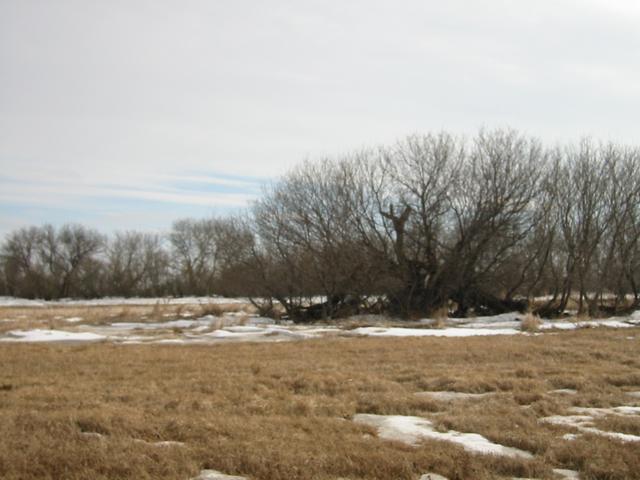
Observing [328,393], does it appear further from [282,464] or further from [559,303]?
[559,303]

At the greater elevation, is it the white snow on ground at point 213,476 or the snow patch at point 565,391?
the white snow on ground at point 213,476

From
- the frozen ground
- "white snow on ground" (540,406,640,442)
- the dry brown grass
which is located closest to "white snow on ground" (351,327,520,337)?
the frozen ground

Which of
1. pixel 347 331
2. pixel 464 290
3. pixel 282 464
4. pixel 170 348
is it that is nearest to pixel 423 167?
pixel 464 290

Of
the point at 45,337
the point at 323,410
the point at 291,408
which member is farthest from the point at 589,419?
the point at 45,337

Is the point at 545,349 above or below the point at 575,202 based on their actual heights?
below

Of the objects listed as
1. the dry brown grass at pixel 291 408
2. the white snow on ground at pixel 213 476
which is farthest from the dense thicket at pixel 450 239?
the white snow on ground at pixel 213 476

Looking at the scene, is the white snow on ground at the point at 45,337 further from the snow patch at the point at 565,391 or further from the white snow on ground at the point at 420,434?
the snow patch at the point at 565,391

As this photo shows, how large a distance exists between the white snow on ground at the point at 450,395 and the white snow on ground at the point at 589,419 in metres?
1.35

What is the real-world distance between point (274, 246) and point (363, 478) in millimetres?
24144

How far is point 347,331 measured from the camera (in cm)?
2014

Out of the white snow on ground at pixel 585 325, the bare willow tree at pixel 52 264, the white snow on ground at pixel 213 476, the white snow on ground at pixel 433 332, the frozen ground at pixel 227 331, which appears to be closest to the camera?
the white snow on ground at pixel 213 476

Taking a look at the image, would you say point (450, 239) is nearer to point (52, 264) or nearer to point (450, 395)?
point (450, 395)

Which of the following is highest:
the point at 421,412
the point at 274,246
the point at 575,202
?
the point at 575,202

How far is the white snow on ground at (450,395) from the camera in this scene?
877cm
